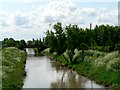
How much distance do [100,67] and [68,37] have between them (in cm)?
1412

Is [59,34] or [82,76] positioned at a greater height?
[59,34]

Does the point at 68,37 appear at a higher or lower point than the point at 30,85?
higher

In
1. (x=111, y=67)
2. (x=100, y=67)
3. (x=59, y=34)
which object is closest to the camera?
(x=111, y=67)

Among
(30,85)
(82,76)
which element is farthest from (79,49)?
(30,85)

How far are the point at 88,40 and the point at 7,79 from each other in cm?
3441

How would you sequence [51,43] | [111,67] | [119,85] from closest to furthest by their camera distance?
1. [119,85]
2. [111,67]
3. [51,43]

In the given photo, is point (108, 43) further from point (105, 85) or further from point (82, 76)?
point (105, 85)

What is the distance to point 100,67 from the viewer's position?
32125 mm

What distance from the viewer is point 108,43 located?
59.4 meters

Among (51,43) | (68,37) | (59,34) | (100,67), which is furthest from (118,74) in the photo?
(51,43)

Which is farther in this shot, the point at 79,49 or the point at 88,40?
the point at 88,40

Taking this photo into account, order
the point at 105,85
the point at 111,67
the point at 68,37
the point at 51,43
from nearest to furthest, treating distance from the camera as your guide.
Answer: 1. the point at 105,85
2. the point at 111,67
3. the point at 68,37
4. the point at 51,43

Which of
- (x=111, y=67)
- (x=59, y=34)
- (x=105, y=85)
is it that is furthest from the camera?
(x=59, y=34)

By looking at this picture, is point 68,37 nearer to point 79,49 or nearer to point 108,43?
point 79,49
